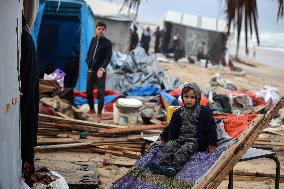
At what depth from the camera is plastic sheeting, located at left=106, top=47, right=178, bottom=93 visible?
12116 mm

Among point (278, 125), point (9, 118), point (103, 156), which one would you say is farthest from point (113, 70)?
point (9, 118)

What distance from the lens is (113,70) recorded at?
13.6m

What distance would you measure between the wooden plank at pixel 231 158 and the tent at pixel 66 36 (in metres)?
6.46

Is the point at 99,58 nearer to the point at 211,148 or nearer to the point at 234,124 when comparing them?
the point at 234,124

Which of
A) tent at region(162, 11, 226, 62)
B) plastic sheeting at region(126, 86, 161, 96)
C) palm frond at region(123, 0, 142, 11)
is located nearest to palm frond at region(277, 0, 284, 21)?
palm frond at region(123, 0, 142, 11)

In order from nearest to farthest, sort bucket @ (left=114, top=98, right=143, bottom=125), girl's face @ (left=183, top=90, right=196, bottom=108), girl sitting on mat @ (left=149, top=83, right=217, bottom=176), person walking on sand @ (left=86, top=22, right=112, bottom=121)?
girl sitting on mat @ (left=149, top=83, right=217, bottom=176) < girl's face @ (left=183, top=90, right=196, bottom=108) < bucket @ (left=114, top=98, right=143, bottom=125) < person walking on sand @ (left=86, top=22, right=112, bottom=121)

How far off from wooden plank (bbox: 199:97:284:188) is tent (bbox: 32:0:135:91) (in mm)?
6465

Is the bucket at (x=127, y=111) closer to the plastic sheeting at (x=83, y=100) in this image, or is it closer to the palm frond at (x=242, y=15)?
the plastic sheeting at (x=83, y=100)

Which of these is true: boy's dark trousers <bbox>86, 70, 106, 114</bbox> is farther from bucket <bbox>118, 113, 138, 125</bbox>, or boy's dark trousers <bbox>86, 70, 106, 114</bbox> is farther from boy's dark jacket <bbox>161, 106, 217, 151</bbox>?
boy's dark jacket <bbox>161, 106, 217, 151</bbox>

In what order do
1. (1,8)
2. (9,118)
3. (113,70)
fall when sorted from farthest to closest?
(113,70)
(9,118)
(1,8)

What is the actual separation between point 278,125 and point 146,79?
474cm

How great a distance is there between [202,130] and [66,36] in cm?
870

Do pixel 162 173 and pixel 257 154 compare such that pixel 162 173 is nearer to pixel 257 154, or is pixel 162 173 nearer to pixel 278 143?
pixel 257 154

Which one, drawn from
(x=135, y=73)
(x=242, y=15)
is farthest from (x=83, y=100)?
(x=242, y=15)
